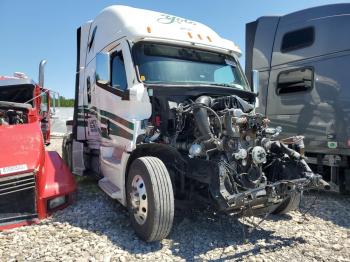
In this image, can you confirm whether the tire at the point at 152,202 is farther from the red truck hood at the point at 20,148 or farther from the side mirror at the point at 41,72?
the side mirror at the point at 41,72

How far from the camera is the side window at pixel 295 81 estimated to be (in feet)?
22.7

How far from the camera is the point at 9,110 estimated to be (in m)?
6.38

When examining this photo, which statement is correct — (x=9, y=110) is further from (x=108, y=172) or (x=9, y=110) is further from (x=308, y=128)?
(x=308, y=128)

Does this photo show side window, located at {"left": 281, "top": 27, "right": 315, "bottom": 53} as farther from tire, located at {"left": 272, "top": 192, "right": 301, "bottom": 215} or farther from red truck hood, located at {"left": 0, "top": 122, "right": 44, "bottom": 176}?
red truck hood, located at {"left": 0, "top": 122, "right": 44, "bottom": 176}

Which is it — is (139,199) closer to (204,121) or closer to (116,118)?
(204,121)

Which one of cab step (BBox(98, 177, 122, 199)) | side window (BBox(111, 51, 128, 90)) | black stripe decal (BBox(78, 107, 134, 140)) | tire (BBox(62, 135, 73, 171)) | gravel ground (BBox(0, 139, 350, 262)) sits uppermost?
side window (BBox(111, 51, 128, 90))

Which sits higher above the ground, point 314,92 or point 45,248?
point 314,92

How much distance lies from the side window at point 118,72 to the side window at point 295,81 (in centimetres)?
365

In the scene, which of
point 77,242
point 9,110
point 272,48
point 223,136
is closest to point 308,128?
point 272,48

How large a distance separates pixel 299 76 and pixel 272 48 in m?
0.99

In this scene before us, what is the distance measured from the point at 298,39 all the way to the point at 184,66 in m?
3.10

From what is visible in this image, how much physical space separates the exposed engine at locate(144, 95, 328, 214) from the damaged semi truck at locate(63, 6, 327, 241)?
0.01 metres

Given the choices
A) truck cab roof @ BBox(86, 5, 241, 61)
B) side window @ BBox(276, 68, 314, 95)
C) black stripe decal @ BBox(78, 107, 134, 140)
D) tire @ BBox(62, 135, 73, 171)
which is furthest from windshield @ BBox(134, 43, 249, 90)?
tire @ BBox(62, 135, 73, 171)

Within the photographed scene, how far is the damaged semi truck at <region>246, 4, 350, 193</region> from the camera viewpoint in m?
6.36
